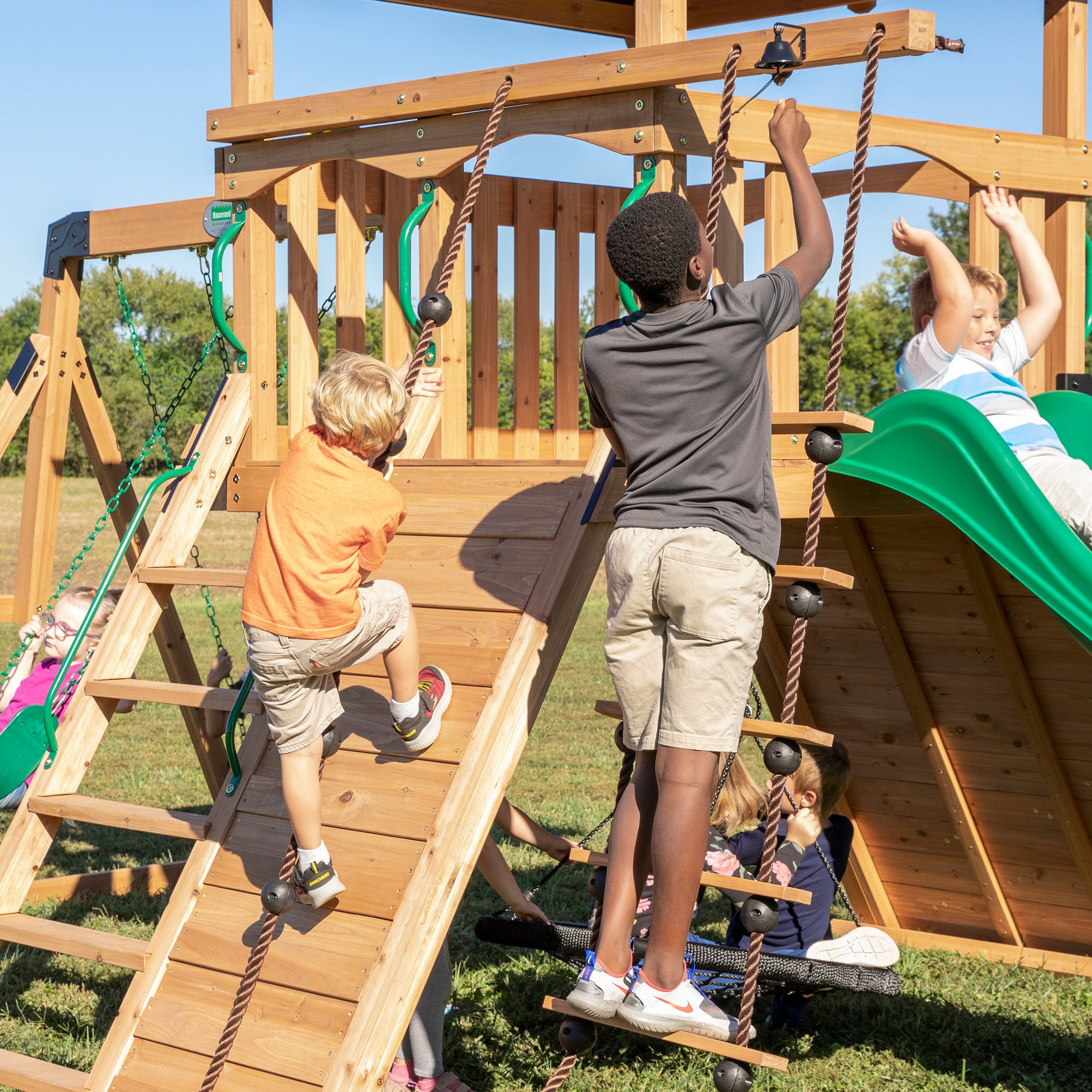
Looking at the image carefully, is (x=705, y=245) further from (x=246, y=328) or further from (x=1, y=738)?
(x=1, y=738)

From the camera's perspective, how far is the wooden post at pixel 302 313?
17.0 feet

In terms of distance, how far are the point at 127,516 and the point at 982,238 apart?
416 cm

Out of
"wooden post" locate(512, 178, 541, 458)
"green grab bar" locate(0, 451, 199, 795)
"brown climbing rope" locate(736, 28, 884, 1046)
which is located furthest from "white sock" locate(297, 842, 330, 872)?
"wooden post" locate(512, 178, 541, 458)

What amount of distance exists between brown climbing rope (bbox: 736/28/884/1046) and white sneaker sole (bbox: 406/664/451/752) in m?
0.98

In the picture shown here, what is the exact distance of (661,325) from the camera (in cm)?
320

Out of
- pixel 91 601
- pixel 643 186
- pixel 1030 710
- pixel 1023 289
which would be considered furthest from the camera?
pixel 91 601

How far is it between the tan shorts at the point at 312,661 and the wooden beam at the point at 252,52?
2.34 metres

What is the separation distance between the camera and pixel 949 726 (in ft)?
17.2

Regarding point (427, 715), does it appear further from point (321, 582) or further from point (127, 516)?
point (127, 516)

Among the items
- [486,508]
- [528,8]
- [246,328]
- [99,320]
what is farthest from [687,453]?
[99,320]

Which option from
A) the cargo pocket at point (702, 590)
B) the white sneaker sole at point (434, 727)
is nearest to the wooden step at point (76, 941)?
the white sneaker sole at point (434, 727)

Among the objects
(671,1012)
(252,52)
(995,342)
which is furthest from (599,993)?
(252,52)

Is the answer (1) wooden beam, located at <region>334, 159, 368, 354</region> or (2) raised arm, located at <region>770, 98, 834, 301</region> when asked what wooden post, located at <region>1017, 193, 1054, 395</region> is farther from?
(1) wooden beam, located at <region>334, 159, 368, 354</region>

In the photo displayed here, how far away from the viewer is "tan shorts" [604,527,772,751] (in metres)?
3.19
